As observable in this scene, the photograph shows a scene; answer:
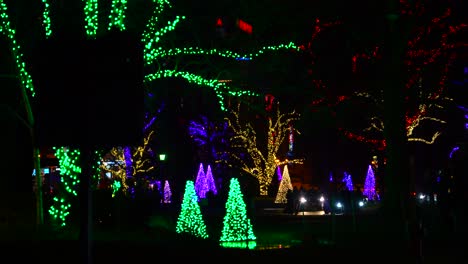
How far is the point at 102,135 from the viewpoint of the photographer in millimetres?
7285

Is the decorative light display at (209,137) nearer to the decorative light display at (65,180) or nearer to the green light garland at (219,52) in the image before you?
the green light garland at (219,52)

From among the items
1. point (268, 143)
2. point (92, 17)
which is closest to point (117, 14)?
point (92, 17)

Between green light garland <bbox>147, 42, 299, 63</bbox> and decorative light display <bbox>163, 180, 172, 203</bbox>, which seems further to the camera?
decorative light display <bbox>163, 180, 172, 203</bbox>

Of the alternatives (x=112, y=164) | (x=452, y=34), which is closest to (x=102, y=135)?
(x=452, y=34)

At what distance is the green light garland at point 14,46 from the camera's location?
56.0 feet

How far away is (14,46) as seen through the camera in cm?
1731

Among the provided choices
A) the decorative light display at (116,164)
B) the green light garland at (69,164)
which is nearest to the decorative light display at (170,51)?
the green light garland at (69,164)

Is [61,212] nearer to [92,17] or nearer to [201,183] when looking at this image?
[92,17]

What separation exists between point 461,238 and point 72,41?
52.6 ft

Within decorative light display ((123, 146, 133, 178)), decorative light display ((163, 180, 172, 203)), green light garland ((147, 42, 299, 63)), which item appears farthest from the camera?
decorative light display ((123, 146, 133, 178))

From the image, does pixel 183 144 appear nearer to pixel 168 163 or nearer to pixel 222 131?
pixel 222 131

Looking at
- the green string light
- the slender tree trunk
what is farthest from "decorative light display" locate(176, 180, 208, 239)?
the slender tree trunk

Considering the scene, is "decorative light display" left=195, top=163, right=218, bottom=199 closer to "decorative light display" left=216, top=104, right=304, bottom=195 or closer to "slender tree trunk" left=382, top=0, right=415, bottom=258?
"decorative light display" left=216, top=104, right=304, bottom=195

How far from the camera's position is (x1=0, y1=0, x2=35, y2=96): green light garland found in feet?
56.0
